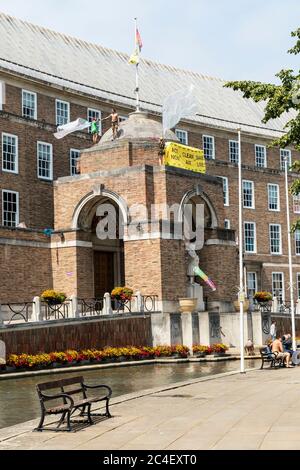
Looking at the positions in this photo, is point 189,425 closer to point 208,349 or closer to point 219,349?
point 208,349

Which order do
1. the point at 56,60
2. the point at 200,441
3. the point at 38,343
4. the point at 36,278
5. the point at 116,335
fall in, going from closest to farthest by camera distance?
the point at 200,441
the point at 38,343
the point at 116,335
the point at 36,278
the point at 56,60

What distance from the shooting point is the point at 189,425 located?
1419 cm

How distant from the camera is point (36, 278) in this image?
42.5m

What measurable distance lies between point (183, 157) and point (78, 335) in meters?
15.6

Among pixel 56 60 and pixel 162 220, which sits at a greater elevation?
pixel 56 60

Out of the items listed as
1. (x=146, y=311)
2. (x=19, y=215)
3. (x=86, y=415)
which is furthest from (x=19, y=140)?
(x=86, y=415)

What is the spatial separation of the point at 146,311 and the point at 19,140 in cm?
1495

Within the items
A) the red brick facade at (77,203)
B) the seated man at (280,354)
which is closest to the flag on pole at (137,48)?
the red brick facade at (77,203)

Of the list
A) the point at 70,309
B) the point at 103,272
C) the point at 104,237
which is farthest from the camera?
the point at 103,272

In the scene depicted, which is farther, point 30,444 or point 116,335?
point 116,335

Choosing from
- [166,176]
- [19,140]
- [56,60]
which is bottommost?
[166,176]

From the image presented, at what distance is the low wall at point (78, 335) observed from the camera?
3102cm

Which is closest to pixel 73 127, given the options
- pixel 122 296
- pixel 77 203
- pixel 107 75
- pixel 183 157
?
pixel 77 203
